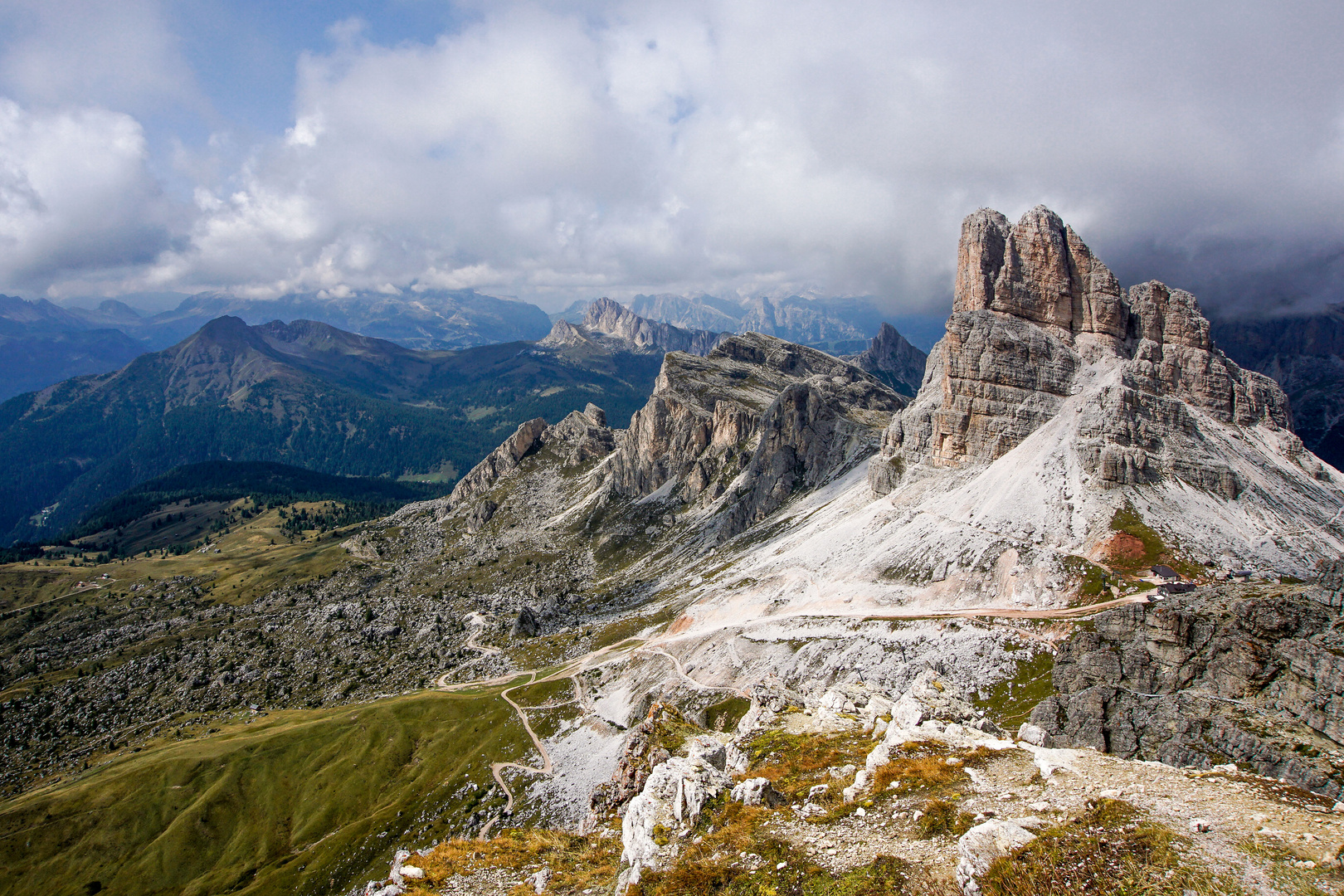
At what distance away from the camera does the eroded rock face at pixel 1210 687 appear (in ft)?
125

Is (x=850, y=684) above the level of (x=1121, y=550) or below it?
below

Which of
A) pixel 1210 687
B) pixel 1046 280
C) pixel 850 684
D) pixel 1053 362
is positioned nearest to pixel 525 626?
pixel 850 684

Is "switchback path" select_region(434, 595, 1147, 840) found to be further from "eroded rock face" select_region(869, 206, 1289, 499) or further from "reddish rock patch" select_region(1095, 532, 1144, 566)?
"eroded rock face" select_region(869, 206, 1289, 499)

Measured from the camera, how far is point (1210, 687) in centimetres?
4853

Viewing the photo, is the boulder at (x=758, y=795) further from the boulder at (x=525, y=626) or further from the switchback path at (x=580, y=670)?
the boulder at (x=525, y=626)

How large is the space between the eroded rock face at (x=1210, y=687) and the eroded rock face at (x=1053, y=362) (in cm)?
5465

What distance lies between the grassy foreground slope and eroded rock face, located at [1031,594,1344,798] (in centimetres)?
7522

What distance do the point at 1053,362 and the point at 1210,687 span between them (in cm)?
8570

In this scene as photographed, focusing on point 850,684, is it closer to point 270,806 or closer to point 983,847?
point 983,847

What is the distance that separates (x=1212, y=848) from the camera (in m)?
20.0

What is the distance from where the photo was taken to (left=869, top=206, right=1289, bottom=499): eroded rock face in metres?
109

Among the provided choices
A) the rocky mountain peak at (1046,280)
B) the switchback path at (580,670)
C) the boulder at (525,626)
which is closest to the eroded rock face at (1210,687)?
the switchback path at (580,670)

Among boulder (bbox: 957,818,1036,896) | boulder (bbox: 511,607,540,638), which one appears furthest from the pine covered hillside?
boulder (bbox: 511,607,540,638)

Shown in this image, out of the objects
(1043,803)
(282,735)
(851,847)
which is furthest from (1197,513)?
(282,735)
